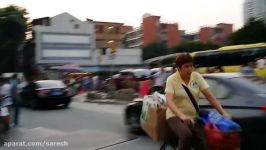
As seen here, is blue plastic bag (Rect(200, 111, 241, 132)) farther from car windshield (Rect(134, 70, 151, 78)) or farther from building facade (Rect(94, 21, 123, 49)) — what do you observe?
building facade (Rect(94, 21, 123, 49))

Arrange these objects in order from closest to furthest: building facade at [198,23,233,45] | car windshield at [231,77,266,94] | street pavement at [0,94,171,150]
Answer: car windshield at [231,77,266,94], street pavement at [0,94,171,150], building facade at [198,23,233,45]

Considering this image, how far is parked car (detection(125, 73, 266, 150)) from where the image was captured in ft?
20.0

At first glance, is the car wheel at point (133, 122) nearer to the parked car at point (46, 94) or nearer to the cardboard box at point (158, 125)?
the cardboard box at point (158, 125)

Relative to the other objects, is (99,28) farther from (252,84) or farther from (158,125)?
(158,125)

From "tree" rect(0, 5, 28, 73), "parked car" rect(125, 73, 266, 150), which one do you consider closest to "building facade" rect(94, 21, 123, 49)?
"tree" rect(0, 5, 28, 73)

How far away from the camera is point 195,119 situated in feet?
15.5

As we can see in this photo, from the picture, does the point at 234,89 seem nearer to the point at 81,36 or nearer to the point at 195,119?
the point at 195,119

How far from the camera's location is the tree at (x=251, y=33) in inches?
1708

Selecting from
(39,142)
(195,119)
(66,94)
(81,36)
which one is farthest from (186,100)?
(81,36)

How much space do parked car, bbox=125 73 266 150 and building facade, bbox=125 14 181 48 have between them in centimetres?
10853

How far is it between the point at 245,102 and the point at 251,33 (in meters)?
40.0

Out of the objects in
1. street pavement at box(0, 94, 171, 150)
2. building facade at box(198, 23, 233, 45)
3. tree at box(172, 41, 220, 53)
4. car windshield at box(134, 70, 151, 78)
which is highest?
building facade at box(198, 23, 233, 45)

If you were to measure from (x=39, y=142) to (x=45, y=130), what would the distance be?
198 cm

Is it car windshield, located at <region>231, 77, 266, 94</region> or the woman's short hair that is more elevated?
the woman's short hair
